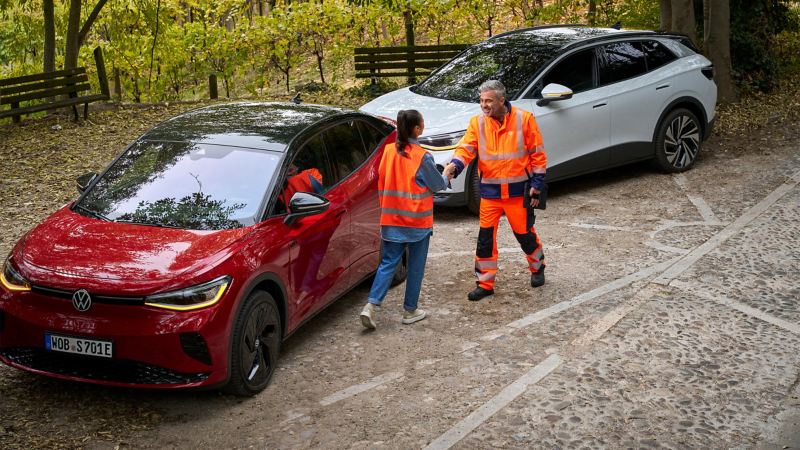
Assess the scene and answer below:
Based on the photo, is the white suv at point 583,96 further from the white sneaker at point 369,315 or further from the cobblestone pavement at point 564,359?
the white sneaker at point 369,315

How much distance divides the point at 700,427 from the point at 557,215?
191 inches

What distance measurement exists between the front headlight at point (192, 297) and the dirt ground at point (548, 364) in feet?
2.64

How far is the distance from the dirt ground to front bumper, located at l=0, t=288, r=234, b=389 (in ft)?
1.11

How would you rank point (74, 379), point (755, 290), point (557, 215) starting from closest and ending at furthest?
point (74, 379) < point (755, 290) < point (557, 215)

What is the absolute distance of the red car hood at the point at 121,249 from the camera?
5.52 metres

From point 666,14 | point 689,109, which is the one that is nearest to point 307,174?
point 689,109

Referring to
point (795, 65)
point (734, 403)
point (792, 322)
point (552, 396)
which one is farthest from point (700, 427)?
point (795, 65)

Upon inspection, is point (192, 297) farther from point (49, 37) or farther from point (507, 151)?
point (49, 37)

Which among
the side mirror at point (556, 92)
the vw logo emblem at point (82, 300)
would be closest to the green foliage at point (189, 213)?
the vw logo emblem at point (82, 300)

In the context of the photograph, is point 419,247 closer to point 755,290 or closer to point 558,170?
point 755,290

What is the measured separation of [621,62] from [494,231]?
4.37 meters

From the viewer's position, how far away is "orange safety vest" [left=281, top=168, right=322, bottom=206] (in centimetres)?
647

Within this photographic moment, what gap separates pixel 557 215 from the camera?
1026 centimetres

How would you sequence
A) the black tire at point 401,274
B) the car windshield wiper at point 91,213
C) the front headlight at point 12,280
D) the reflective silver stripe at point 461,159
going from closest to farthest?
the front headlight at point 12,280
the car windshield wiper at point 91,213
the reflective silver stripe at point 461,159
the black tire at point 401,274
